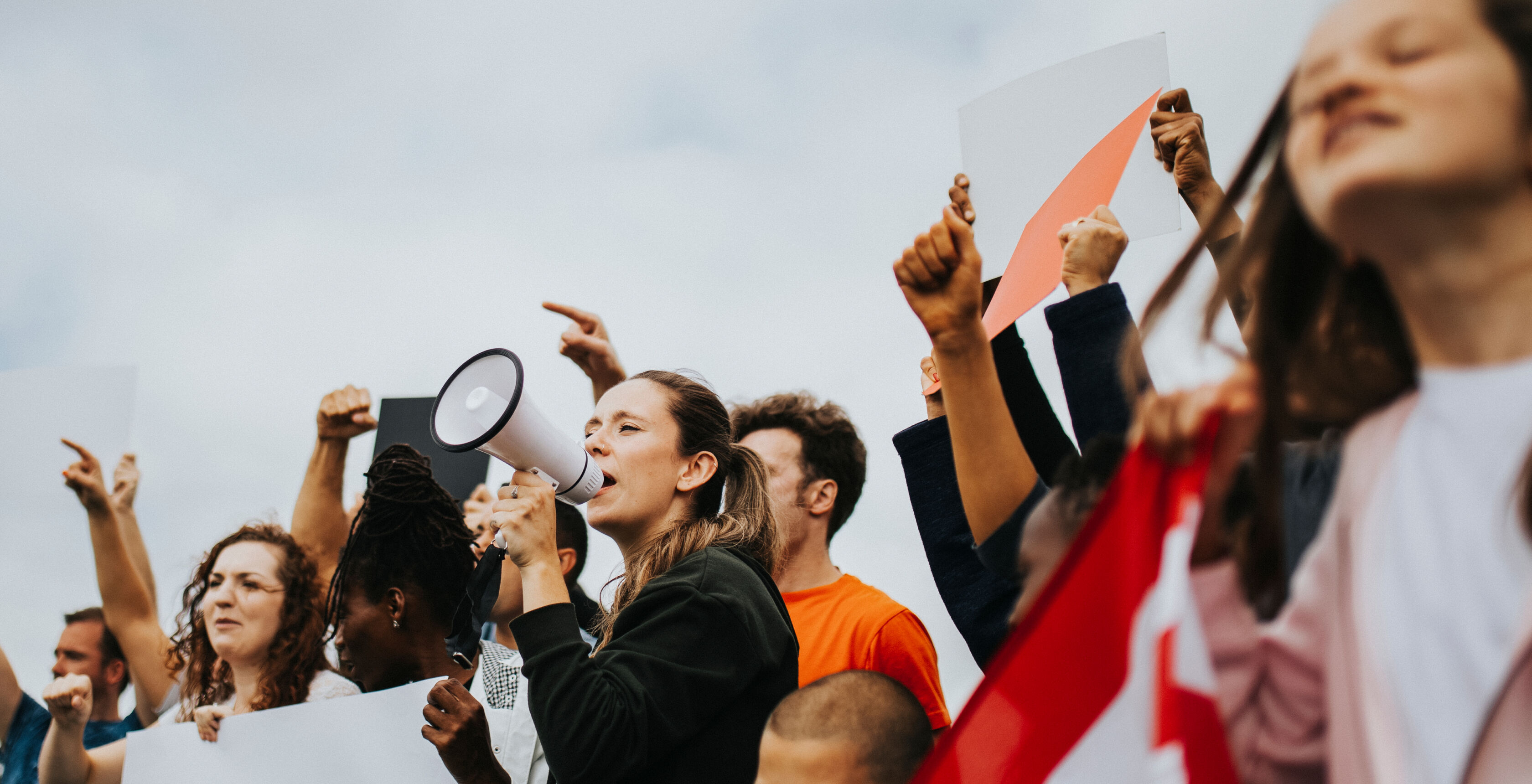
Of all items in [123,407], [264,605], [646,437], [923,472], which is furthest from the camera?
[123,407]

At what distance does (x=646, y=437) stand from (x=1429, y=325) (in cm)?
212

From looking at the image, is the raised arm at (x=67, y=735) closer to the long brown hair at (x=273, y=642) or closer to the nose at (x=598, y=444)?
the long brown hair at (x=273, y=642)

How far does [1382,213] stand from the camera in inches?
37.6

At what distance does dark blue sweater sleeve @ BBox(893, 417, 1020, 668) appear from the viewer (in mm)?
2295

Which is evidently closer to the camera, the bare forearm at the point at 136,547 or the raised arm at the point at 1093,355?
the raised arm at the point at 1093,355

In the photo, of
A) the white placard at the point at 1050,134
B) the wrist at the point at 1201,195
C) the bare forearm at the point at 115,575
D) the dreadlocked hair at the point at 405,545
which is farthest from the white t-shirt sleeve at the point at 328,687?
the wrist at the point at 1201,195

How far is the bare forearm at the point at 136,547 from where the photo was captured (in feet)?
13.6

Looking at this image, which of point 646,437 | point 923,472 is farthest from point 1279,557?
point 646,437

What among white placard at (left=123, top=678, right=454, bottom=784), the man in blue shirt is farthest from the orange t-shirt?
the man in blue shirt

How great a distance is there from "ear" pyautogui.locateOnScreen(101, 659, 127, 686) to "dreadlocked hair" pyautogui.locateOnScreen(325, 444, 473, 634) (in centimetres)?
159

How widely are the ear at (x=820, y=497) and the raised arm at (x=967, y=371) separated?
2.04 metres

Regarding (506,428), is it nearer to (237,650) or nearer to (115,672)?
(237,650)

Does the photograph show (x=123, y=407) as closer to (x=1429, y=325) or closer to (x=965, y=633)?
(x=965, y=633)

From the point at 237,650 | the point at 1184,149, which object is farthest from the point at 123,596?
the point at 1184,149
